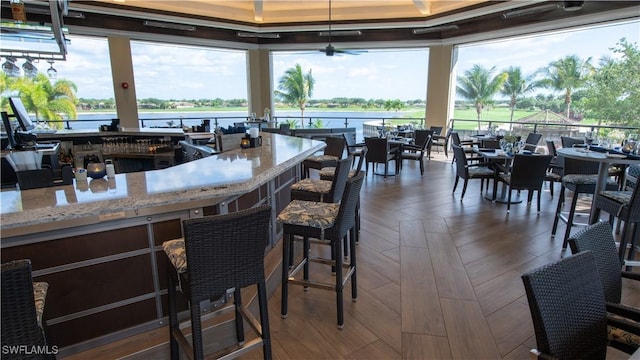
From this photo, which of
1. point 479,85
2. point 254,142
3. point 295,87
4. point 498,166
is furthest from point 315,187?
point 479,85

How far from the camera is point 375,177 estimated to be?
656cm

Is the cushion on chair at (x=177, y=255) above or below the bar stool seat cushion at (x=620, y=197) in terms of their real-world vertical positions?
above

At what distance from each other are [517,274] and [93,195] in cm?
321

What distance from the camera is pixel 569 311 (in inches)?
48.9

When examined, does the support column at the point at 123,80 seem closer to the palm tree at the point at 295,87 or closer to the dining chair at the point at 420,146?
the palm tree at the point at 295,87

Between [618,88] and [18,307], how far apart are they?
10.9m

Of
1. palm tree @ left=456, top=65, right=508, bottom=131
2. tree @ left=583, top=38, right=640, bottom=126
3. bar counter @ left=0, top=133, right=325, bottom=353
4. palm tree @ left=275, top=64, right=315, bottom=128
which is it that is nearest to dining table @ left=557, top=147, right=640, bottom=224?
bar counter @ left=0, top=133, right=325, bottom=353

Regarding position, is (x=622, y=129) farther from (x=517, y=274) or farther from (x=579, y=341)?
(x=579, y=341)

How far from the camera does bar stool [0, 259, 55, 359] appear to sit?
3.43 feet

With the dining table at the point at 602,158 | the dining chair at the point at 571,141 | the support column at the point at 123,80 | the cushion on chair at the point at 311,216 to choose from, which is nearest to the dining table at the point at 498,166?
the dining chair at the point at 571,141

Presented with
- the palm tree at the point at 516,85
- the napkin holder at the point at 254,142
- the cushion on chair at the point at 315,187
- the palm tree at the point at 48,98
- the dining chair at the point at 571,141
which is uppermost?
the palm tree at the point at 516,85

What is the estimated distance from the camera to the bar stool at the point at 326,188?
9.07 ft

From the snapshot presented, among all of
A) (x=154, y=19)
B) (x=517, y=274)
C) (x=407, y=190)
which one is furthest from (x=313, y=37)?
(x=517, y=274)

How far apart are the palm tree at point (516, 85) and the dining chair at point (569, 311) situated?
1207 centimetres
